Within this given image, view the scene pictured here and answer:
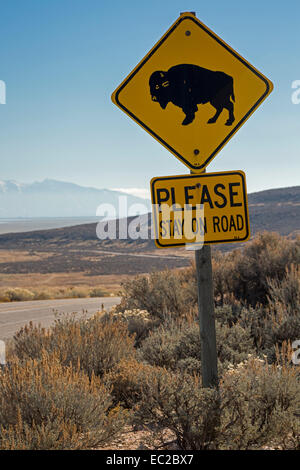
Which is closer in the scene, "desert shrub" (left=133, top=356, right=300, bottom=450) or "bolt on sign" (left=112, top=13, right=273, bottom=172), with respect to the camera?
"desert shrub" (left=133, top=356, right=300, bottom=450)

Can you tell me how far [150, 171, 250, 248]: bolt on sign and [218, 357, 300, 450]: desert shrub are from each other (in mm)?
1149

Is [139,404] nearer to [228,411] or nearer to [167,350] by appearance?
[228,411]

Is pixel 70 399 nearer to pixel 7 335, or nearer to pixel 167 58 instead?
pixel 167 58

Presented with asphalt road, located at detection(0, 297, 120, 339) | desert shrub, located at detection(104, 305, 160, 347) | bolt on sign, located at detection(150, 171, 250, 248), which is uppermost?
bolt on sign, located at detection(150, 171, 250, 248)

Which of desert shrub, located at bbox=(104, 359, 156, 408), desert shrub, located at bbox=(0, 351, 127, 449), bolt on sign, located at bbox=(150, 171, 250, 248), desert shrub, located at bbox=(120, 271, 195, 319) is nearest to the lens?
desert shrub, located at bbox=(0, 351, 127, 449)

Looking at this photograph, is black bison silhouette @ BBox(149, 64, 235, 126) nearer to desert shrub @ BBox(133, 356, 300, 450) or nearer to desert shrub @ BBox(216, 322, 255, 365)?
desert shrub @ BBox(133, 356, 300, 450)

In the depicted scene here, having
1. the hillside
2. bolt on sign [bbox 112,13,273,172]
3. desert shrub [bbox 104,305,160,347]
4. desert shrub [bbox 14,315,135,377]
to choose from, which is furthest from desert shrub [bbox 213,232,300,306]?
the hillside

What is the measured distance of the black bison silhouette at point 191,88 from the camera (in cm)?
322

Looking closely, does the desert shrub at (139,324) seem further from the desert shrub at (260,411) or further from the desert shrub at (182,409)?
the desert shrub at (260,411)

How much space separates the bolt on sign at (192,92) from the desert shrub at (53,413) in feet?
6.43

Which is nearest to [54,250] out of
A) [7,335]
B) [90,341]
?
[7,335]

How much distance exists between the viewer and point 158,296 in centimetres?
909

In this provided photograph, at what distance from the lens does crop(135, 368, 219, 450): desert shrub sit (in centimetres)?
302

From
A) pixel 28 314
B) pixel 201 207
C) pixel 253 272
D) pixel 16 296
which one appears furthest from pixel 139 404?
pixel 16 296
